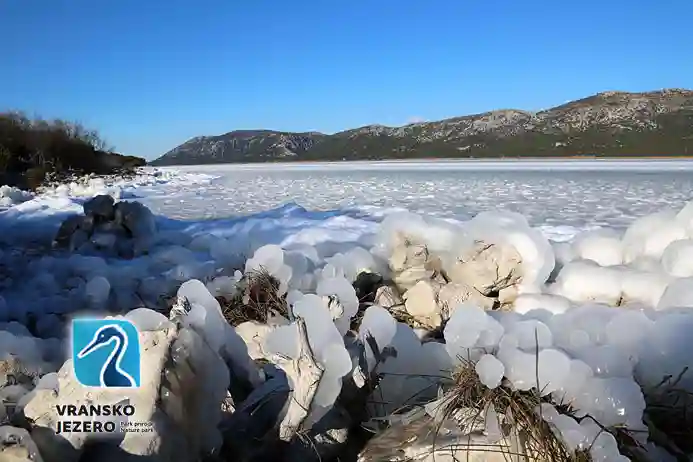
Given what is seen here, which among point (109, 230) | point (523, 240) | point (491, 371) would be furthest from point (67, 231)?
point (491, 371)

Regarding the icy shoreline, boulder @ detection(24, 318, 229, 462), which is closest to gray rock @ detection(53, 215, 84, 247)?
the icy shoreline

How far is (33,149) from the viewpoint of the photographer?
15.2m

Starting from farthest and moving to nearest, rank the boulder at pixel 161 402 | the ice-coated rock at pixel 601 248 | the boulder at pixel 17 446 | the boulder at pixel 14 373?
1. the ice-coated rock at pixel 601 248
2. the boulder at pixel 14 373
3. the boulder at pixel 161 402
4. the boulder at pixel 17 446

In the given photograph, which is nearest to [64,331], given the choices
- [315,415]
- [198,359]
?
[198,359]

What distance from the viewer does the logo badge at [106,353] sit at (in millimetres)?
1479

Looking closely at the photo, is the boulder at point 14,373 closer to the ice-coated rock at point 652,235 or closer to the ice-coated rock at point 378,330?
the ice-coated rock at point 378,330

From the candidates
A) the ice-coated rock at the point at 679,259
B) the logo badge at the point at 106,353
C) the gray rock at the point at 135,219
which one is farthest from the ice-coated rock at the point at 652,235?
the gray rock at the point at 135,219

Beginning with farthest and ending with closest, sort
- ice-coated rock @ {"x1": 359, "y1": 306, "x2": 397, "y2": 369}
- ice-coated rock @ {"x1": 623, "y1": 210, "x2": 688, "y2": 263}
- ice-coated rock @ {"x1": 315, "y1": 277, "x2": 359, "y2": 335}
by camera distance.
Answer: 1. ice-coated rock @ {"x1": 623, "y1": 210, "x2": 688, "y2": 263}
2. ice-coated rock @ {"x1": 315, "y1": 277, "x2": 359, "y2": 335}
3. ice-coated rock @ {"x1": 359, "y1": 306, "x2": 397, "y2": 369}

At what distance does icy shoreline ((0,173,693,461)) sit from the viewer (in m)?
1.55

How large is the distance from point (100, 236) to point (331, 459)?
340 centimetres

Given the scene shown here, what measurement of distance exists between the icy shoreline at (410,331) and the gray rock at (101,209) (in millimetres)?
1035

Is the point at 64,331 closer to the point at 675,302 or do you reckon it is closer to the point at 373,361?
the point at 373,361

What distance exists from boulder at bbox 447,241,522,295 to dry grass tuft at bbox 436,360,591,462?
4.40 ft

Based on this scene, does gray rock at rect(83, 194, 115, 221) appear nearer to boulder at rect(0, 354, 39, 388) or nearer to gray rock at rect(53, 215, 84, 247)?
gray rock at rect(53, 215, 84, 247)
